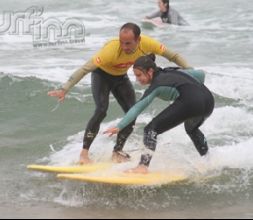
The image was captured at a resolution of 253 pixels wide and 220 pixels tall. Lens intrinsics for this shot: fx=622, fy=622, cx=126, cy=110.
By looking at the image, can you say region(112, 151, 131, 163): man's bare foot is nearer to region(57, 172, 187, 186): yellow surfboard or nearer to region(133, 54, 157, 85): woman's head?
region(57, 172, 187, 186): yellow surfboard

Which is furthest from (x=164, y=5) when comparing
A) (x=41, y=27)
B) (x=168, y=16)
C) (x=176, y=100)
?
(x=176, y=100)

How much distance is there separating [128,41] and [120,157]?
1369 mm

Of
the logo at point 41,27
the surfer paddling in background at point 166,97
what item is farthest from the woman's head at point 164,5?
the surfer paddling in background at point 166,97

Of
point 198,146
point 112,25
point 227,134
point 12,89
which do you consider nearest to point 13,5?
point 112,25

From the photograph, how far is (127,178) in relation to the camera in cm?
577

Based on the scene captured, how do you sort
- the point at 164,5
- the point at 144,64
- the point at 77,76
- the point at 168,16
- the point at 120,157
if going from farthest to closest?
1. the point at 168,16
2. the point at 164,5
3. the point at 120,157
4. the point at 77,76
5. the point at 144,64

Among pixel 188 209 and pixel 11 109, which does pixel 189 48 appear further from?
pixel 188 209

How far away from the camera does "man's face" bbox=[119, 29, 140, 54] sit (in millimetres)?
5781

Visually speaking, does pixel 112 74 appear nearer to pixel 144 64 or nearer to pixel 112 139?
pixel 144 64

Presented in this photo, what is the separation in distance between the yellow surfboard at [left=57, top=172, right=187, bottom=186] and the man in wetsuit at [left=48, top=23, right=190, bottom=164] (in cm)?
63

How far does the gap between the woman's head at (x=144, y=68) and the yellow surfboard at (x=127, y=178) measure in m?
0.91

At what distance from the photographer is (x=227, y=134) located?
8.09 m

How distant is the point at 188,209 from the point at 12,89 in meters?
5.75

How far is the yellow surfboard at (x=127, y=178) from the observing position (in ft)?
18.7
